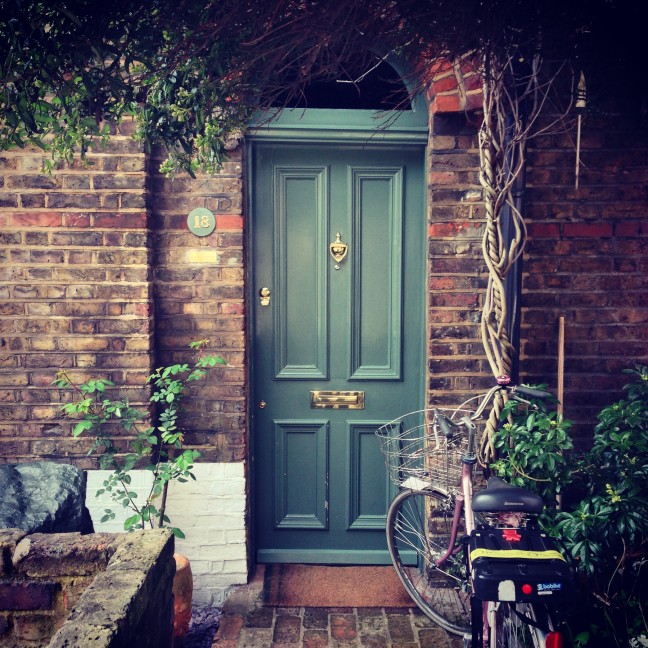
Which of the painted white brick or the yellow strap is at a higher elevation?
the yellow strap

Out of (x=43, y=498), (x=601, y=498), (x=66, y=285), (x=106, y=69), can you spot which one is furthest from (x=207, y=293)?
(x=601, y=498)

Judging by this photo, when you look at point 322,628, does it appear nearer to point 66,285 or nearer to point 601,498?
point 601,498

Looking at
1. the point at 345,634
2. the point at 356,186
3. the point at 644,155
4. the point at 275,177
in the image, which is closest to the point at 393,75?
the point at 356,186

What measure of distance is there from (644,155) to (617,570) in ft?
7.31

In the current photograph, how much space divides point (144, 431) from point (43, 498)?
0.70 metres

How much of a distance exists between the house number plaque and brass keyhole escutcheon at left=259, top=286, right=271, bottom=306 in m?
0.49

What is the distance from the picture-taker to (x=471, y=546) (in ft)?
8.04

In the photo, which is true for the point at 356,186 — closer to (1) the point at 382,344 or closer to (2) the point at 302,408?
(1) the point at 382,344

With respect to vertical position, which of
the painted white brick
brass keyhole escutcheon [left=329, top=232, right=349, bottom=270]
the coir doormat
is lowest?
the coir doormat

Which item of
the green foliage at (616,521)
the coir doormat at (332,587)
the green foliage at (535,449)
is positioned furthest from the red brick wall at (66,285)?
the green foliage at (616,521)

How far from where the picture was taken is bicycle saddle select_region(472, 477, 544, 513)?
99.5 inches

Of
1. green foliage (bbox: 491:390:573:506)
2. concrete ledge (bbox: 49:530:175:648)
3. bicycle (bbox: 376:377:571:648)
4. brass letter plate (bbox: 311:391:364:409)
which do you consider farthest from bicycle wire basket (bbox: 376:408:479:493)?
concrete ledge (bbox: 49:530:175:648)

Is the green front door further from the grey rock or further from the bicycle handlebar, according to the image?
the grey rock

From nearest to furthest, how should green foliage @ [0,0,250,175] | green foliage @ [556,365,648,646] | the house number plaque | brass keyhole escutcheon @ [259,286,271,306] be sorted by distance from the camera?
green foliage @ [0,0,250,175]
green foliage @ [556,365,648,646]
the house number plaque
brass keyhole escutcheon @ [259,286,271,306]
